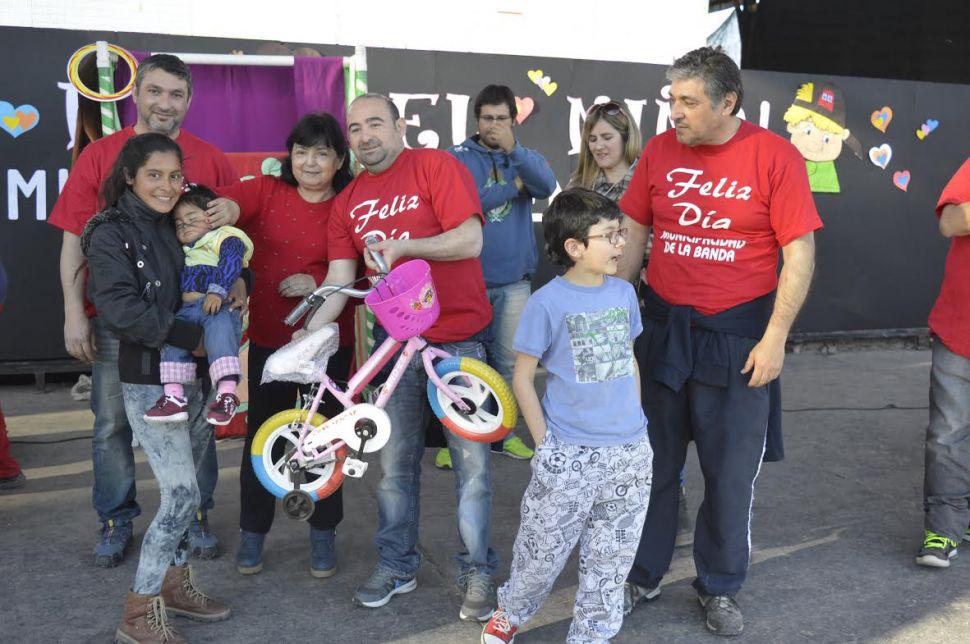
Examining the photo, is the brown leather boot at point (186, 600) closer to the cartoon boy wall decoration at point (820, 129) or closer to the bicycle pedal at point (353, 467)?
the bicycle pedal at point (353, 467)

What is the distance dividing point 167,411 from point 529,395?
1.14 meters

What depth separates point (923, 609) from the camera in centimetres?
342

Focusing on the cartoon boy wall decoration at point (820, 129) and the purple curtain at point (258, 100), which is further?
the cartoon boy wall decoration at point (820, 129)

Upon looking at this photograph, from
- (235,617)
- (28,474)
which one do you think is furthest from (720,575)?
(28,474)

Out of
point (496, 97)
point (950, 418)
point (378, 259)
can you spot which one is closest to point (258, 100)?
point (496, 97)

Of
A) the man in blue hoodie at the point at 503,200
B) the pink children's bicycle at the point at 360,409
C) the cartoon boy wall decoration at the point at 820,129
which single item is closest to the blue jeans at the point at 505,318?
the man in blue hoodie at the point at 503,200

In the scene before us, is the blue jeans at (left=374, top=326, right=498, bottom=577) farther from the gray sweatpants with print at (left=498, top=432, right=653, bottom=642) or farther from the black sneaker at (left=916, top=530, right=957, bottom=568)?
the black sneaker at (left=916, top=530, right=957, bottom=568)

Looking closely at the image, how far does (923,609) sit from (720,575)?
809 millimetres

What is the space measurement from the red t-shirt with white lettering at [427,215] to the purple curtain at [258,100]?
199 centimetres

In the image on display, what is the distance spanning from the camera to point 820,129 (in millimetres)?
7934

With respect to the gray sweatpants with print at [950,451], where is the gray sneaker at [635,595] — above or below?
below

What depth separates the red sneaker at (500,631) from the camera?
10.0ft

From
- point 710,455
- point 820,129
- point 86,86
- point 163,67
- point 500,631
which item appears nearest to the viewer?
point 500,631

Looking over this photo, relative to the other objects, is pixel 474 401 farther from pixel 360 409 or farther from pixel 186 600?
pixel 186 600
